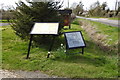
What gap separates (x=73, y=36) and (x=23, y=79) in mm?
2699

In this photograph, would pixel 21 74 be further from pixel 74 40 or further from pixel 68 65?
pixel 74 40

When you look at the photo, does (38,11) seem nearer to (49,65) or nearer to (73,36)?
(73,36)

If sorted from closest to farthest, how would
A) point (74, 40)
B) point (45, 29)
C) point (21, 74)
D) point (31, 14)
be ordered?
point (21, 74) < point (45, 29) < point (74, 40) < point (31, 14)

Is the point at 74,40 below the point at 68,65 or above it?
above

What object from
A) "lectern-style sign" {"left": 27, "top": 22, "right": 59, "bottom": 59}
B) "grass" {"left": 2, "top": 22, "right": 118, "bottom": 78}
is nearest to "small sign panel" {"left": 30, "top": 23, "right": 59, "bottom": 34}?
"lectern-style sign" {"left": 27, "top": 22, "right": 59, "bottom": 59}

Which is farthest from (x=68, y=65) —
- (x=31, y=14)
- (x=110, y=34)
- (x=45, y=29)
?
(x=110, y=34)

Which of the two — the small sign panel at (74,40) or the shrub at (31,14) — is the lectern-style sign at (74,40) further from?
the shrub at (31,14)

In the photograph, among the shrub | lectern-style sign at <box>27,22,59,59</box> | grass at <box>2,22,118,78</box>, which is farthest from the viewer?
the shrub

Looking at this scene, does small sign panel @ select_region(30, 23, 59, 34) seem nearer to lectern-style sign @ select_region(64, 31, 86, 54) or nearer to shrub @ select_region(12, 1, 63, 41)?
lectern-style sign @ select_region(64, 31, 86, 54)

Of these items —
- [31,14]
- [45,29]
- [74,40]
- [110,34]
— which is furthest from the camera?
[110,34]

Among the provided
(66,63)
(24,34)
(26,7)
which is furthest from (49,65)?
(26,7)

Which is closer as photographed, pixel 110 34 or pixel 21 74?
pixel 21 74

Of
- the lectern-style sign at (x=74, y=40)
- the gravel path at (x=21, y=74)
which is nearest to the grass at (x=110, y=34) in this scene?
the lectern-style sign at (x=74, y=40)

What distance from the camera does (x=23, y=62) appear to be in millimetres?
4941
